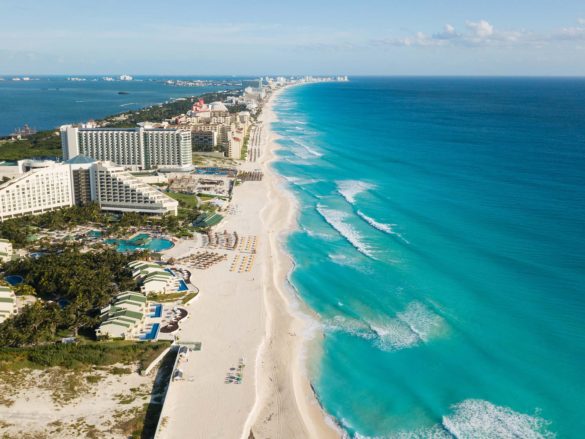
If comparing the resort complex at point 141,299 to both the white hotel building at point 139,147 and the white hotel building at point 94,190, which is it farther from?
the white hotel building at point 139,147

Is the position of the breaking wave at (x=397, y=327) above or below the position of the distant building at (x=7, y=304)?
below

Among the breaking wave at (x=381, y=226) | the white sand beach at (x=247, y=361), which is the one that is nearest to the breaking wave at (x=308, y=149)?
the breaking wave at (x=381, y=226)

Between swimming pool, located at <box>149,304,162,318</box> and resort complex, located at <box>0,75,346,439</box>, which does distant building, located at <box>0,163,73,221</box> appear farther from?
swimming pool, located at <box>149,304,162,318</box>

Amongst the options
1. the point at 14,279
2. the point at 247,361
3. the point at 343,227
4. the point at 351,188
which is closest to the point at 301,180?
the point at 351,188

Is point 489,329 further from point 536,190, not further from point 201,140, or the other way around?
point 201,140

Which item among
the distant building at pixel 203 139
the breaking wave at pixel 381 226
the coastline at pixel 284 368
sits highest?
the distant building at pixel 203 139

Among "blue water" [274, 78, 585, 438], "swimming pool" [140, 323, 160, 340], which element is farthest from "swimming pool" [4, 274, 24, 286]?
"blue water" [274, 78, 585, 438]

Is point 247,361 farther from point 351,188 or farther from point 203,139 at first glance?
point 203,139
